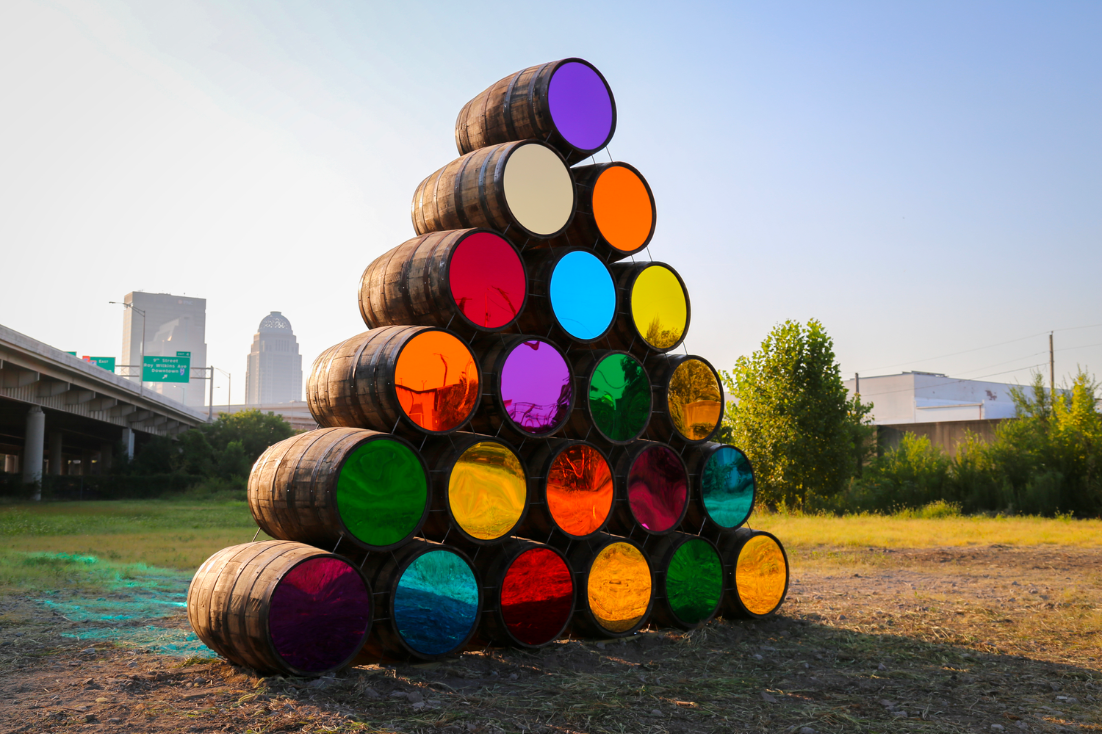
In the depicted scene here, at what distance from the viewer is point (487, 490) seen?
18.4ft

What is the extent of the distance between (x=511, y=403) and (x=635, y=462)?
1321 millimetres

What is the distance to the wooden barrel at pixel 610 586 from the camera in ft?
19.9

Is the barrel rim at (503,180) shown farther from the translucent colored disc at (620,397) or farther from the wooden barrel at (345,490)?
the wooden barrel at (345,490)

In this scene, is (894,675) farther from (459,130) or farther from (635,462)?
(459,130)

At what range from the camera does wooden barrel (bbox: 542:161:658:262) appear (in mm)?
6809

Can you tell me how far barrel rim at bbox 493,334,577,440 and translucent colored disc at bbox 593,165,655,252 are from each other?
131 centimetres

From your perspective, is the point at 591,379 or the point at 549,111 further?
the point at 549,111

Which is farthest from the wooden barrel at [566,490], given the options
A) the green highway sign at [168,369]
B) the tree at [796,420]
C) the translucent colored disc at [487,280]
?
the green highway sign at [168,369]

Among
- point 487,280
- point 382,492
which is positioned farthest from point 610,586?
point 487,280

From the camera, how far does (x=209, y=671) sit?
505 centimetres

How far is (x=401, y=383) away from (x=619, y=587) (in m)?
2.46

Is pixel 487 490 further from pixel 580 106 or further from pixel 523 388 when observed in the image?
pixel 580 106

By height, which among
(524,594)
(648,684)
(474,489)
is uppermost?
(474,489)

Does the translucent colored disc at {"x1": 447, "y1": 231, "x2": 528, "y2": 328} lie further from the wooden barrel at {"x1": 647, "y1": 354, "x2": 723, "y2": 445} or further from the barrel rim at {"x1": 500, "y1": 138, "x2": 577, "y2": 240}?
the wooden barrel at {"x1": 647, "y1": 354, "x2": 723, "y2": 445}
